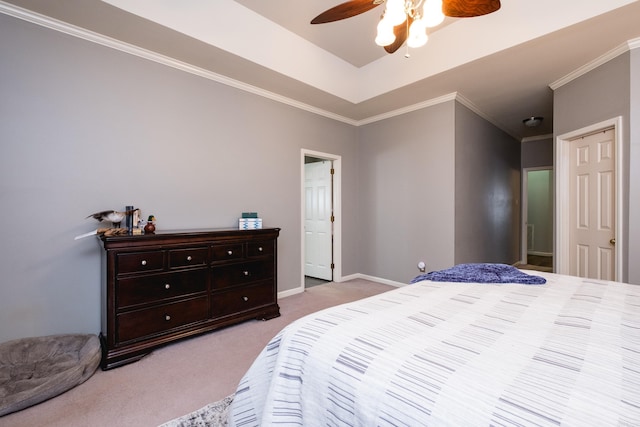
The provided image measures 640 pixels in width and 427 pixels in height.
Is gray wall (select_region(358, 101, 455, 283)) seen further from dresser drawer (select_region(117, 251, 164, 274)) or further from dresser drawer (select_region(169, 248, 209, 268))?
dresser drawer (select_region(117, 251, 164, 274))

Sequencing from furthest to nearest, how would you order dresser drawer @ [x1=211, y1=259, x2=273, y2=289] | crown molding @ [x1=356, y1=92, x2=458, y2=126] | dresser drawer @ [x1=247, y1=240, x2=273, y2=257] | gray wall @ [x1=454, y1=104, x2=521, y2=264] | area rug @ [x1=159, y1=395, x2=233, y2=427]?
1. gray wall @ [x1=454, y1=104, x2=521, y2=264]
2. crown molding @ [x1=356, y1=92, x2=458, y2=126]
3. dresser drawer @ [x1=247, y1=240, x2=273, y2=257]
4. dresser drawer @ [x1=211, y1=259, x2=273, y2=289]
5. area rug @ [x1=159, y1=395, x2=233, y2=427]

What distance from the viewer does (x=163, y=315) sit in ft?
7.68

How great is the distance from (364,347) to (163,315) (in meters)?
2.09

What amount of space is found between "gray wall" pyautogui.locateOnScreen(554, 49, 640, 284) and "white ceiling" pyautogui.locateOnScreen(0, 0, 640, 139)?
0.20 metres

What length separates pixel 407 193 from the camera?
13.7 feet

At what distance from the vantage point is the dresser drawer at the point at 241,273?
8.78 feet

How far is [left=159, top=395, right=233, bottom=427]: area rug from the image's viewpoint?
154 centimetres

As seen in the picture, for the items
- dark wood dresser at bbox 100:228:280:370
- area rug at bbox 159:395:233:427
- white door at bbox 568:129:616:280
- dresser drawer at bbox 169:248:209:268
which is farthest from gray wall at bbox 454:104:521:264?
area rug at bbox 159:395:233:427

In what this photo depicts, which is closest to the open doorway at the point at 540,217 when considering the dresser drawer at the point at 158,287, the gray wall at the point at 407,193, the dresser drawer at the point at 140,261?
the gray wall at the point at 407,193

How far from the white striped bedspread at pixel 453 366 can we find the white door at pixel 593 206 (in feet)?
7.58

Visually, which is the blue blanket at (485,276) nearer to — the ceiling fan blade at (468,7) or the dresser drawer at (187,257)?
the ceiling fan blade at (468,7)

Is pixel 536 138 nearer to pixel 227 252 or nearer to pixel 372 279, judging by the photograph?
pixel 372 279

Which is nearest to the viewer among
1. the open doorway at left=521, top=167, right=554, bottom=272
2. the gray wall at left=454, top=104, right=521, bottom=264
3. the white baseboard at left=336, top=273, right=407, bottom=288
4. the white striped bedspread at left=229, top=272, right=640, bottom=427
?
the white striped bedspread at left=229, top=272, right=640, bottom=427

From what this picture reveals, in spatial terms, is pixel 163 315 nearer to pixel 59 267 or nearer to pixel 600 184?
pixel 59 267
